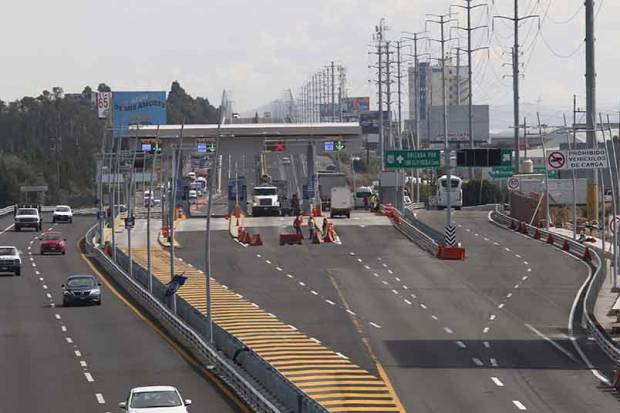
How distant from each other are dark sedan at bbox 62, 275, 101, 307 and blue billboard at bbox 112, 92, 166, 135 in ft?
265

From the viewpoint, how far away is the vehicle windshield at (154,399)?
2650cm

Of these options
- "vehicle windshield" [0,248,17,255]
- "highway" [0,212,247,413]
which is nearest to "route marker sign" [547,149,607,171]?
"highway" [0,212,247,413]

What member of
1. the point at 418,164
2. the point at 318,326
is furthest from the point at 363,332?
the point at 418,164

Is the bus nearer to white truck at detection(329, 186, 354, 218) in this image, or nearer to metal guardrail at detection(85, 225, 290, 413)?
white truck at detection(329, 186, 354, 218)

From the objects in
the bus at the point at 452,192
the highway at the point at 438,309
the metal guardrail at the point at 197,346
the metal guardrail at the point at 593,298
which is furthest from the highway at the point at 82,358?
the bus at the point at 452,192

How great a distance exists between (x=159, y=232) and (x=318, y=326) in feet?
165

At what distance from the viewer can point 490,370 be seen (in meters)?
38.0

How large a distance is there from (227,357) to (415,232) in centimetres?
4786

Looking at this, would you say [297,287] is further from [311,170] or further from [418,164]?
[311,170]

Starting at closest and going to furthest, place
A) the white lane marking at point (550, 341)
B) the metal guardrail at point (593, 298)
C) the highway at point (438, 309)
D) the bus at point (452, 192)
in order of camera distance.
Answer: the highway at point (438, 309), the white lane marking at point (550, 341), the metal guardrail at point (593, 298), the bus at point (452, 192)

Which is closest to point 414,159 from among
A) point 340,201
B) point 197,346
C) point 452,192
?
point 340,201

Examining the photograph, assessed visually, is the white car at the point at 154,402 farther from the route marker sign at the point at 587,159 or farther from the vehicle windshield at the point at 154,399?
the route marker sign at the point at 587,159

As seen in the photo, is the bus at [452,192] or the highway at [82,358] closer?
the highway at [82,358]

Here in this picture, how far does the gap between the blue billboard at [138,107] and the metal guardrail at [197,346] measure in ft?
220
